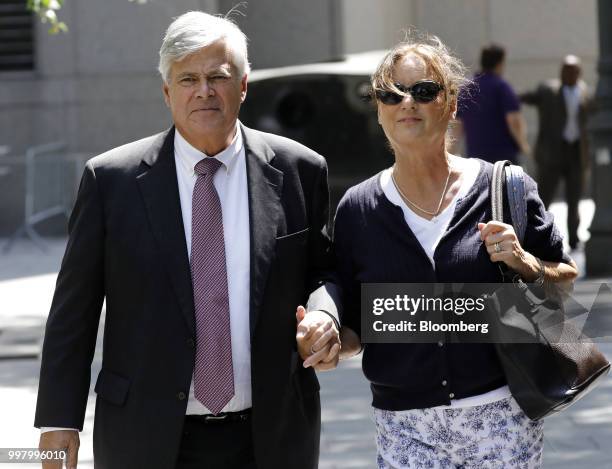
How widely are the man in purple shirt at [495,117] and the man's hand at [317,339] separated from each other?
912 centimetres

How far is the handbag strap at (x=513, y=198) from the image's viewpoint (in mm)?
3678

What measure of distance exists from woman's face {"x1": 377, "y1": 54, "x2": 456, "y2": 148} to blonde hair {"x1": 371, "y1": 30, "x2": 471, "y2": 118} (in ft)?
0.05

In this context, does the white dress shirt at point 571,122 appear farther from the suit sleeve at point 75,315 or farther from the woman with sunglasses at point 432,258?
the suit sleeve at point 75,315

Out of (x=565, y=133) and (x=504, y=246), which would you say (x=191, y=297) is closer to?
(x=504, y=246)

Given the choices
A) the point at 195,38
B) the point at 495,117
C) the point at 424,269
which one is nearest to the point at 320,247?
the point at 424,269

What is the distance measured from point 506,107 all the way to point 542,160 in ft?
4.88

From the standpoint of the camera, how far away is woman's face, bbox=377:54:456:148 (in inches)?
148

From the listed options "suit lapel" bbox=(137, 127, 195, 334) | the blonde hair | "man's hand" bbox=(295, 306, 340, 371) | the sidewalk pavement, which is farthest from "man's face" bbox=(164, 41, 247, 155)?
the sidewalk pavement

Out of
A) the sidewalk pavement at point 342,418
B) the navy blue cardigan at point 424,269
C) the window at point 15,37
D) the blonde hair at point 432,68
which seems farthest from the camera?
the window at point 15,37

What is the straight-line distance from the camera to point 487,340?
12.1ft

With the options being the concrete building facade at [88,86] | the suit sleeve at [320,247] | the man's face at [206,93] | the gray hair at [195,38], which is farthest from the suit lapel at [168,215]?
the concrete building facade at [88,86]

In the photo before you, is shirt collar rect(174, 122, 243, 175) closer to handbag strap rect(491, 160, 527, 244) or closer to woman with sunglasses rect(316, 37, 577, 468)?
woman with sunglasses rect(316, 37, 577, 468)

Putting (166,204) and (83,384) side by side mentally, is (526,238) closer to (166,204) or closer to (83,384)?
(166,204)


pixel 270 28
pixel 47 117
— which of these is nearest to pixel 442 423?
pixel 47 117
